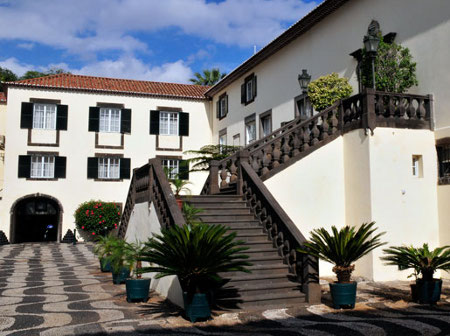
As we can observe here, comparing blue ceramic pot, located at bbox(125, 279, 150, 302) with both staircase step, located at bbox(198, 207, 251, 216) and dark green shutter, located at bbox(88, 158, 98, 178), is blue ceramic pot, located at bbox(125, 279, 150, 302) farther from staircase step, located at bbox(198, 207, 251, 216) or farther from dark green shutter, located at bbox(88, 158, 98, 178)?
dark green shutter, located at bbox(88, 158, 98, 178)

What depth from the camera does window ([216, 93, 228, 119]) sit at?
78.2 ft

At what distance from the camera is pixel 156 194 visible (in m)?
9.58

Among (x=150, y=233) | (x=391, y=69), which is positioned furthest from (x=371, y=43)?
(x=150, y=233)

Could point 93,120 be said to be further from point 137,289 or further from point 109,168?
point 137,289

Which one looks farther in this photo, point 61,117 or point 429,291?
point 61,117

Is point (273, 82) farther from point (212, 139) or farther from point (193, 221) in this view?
point (193, 221)

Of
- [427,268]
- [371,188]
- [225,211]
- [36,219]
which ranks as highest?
[371,188]

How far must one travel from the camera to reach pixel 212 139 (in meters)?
26.1

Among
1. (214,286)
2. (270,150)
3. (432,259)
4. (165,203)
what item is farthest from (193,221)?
(432,259)

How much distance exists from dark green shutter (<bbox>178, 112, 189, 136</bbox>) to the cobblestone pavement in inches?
645

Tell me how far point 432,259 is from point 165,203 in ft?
15.7

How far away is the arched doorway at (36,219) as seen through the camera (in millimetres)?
23402

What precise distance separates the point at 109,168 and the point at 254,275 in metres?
17.9

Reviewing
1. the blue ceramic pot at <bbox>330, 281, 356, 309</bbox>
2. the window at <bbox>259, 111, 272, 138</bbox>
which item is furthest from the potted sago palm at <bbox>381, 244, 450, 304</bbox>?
the window at <bbox>259, 111, 272, 138</bbox>
